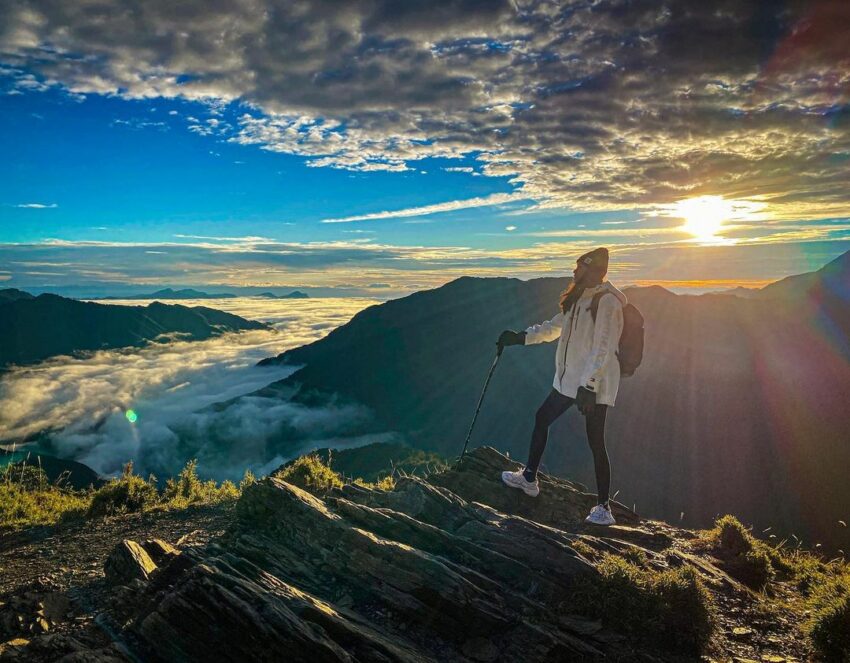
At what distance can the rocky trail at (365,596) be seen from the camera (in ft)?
14.3

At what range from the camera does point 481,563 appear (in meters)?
5.99

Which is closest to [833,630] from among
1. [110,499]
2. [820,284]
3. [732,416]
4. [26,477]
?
[110,499]

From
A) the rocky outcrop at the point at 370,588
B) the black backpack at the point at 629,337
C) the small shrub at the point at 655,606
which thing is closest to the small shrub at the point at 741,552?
the rocky outcrop at the point at 370,588

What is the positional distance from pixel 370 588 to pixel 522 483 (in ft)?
15.3

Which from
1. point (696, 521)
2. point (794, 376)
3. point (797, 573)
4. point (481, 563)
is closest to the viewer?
point (481, 563)

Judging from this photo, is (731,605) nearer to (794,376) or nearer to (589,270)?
(589,270)

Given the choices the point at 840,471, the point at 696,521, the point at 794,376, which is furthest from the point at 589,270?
the point at 794,376

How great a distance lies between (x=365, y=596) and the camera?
532 cm

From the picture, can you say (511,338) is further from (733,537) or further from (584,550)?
(733,537)

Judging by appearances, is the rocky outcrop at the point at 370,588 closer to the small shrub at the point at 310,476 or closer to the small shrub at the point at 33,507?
the small shrub at the point at 310,476

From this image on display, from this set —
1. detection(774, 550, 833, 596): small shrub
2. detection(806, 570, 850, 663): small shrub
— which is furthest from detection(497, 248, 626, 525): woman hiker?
detection(806, 570, 850, 663): small shrub

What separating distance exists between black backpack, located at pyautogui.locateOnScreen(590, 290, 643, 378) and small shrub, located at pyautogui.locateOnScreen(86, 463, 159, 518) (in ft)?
30.0

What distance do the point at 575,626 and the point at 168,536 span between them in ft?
21.5

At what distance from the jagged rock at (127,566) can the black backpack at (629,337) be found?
266 inches
